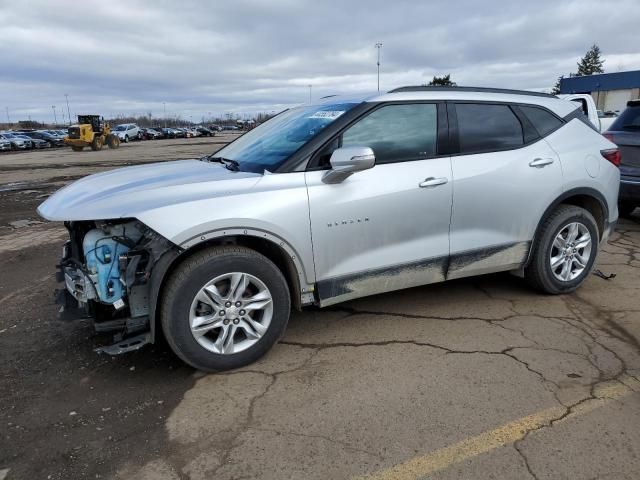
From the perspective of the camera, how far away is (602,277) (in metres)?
5.09

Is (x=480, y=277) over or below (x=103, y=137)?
below

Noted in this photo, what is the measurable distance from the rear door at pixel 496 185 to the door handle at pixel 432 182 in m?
0.12

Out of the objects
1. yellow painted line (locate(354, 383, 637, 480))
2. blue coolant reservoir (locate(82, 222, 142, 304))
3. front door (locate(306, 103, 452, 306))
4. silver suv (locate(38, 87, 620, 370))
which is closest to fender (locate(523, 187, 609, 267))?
silver suv (locate(38, 87, 620, 370))

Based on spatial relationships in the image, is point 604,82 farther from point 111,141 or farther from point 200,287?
point 200,287

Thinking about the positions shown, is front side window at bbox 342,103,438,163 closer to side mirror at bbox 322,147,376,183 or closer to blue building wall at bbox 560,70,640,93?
side mirror at bbox 322,147,376,183

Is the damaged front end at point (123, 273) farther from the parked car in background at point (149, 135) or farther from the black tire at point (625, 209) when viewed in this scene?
the parked car in background at point (149, 135)

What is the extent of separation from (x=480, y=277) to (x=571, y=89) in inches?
2328

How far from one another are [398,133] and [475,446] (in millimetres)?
2212

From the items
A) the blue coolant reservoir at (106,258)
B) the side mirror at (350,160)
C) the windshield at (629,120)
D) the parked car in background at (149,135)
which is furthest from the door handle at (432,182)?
the parked car in background at (149,135)

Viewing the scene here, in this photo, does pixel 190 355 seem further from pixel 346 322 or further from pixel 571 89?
pixel 571 89

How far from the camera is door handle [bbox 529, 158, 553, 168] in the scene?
420 centimetres

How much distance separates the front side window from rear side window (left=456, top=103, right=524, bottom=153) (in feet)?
0.90

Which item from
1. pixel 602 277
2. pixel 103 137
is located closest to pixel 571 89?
pixel 103 137

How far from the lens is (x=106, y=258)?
3.11 metres
